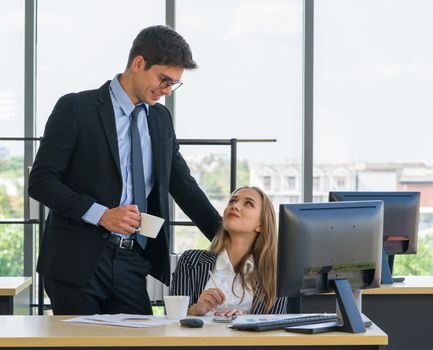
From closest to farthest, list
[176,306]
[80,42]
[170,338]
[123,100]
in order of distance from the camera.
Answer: [170,338]
[176,306]
[123,100]
[80,42]

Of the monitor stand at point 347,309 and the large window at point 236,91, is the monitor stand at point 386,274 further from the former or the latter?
the large window at point 236,91

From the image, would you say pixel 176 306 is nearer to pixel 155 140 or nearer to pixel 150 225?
pixel 150 225

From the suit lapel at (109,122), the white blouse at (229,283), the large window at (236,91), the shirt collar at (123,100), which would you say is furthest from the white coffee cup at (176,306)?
the large window at (236,91)

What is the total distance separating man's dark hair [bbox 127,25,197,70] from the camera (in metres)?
3.29

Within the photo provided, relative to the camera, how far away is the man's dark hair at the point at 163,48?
3291mm

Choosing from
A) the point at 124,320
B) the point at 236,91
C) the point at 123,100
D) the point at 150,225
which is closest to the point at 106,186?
the point at 150,225

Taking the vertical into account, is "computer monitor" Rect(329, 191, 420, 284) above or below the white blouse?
above

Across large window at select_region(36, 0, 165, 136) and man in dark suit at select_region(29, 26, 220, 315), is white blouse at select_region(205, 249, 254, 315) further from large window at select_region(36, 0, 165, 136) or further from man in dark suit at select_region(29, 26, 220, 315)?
large window at select_region(36, 0, 165, 136)

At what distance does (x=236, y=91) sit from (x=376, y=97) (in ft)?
2.93

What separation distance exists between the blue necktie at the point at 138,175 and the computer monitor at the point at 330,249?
61 centimetres

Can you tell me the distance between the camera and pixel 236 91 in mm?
6062

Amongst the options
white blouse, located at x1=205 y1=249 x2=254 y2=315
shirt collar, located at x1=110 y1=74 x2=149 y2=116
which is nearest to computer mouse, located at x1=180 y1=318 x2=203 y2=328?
white blouse, located at x1=205 y1=249 x2=254 y2=315

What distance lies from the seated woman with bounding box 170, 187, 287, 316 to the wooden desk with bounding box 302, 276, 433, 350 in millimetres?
684

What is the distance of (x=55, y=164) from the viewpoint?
323 centimetres
